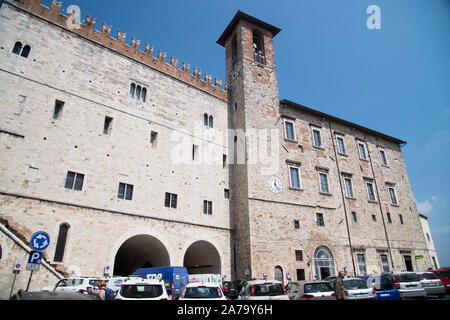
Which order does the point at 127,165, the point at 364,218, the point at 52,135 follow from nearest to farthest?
the point at 52,135, the point at 127,165, the point at 364,218

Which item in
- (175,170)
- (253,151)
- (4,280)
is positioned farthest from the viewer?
(253,151)

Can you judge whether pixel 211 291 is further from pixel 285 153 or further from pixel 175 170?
pixel 285 153

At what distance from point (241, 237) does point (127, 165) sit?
8441mm

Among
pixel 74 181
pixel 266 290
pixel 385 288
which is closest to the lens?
pixel 266 290

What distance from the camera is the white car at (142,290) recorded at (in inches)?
278

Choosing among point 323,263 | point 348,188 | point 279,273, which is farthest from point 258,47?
point 279,273

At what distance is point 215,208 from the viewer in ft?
63.1

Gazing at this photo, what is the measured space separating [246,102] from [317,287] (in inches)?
581

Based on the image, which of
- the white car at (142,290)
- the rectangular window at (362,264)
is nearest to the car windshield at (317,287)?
the white car at (142,290)

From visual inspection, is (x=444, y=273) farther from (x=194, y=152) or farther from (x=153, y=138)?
(x=153, y=138)

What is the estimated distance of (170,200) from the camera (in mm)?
17359

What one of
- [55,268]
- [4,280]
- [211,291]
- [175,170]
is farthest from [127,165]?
[211,291]

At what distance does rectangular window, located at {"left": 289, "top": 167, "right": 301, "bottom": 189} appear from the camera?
70.7ft

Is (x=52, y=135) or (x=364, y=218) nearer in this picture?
(x=52, y=135)
